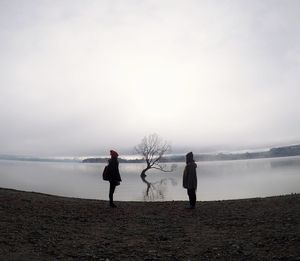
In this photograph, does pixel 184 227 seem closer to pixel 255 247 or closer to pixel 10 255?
pixel 255 247

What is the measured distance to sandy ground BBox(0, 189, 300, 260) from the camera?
7.73m

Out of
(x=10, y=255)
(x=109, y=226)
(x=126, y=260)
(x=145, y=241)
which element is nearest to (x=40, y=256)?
(x=10, y=255)

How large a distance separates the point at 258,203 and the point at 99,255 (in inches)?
374

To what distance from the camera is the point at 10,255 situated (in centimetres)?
733

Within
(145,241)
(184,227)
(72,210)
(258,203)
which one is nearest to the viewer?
(145,241)

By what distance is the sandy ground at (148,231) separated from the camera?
773 centimetres

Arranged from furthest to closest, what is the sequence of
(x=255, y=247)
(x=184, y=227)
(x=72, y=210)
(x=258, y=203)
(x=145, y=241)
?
(x=258, y=203) → (x=72, y=210) → (x=184, y=227) → (x=145, y=241) → (x=255, y=247)

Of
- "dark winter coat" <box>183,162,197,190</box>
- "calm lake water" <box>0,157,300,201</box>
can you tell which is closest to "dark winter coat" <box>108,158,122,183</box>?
"dark winter coat" <box>183,162,197,190</box>

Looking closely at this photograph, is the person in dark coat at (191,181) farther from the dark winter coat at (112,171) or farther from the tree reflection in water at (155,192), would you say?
the tree reflection in water at (155,192)

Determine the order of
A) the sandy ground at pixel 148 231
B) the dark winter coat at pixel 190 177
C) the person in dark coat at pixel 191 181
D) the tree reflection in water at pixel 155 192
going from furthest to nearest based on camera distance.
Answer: the tree reflection in water at pixel 155 192, the dark winter coat at pixel 190 177, the person in dark coat at pixel 191 181, the sandy ground at pixel 148 231

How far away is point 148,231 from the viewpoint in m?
10.4

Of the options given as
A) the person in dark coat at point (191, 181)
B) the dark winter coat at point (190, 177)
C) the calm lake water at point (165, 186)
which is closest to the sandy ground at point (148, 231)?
the person in dark coat at point (191, 181)

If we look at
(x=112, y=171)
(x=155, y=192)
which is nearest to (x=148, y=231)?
(x=112, y=171)

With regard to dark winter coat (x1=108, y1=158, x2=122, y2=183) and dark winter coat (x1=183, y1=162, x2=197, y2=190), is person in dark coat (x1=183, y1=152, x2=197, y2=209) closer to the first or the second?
dark winter coat (x1=183, y1=162, x2=197, y2=190)
